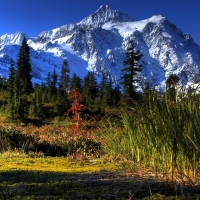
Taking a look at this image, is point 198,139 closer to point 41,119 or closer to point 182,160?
point 182,160

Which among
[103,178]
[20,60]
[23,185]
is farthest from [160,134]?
[20,60]

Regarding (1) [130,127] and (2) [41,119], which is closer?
(1) [130,127]

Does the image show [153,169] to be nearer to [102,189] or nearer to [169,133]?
[169,133]

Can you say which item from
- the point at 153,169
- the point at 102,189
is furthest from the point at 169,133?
the point at 102,189

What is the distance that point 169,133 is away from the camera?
122 inches

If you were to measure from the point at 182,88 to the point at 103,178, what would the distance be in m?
1.50

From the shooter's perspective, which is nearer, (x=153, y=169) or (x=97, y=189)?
(x=97, y=189)

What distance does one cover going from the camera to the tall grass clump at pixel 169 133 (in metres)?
3.02

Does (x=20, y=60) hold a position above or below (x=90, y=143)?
above

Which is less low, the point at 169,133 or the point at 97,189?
the point at 169,133

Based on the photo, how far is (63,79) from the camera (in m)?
79.9

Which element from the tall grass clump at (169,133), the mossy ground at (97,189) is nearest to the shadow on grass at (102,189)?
the mossy ground at (97,189)

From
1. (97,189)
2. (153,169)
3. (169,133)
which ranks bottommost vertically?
(97,189)

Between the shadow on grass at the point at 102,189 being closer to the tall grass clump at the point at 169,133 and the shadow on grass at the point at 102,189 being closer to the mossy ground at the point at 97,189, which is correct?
the mossy ground at the point at 97,189
